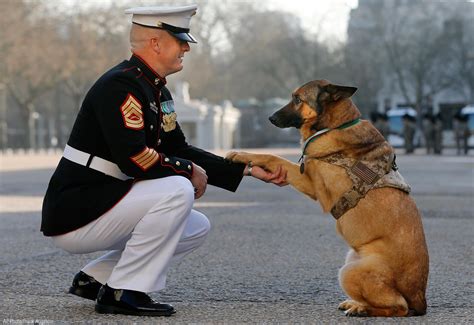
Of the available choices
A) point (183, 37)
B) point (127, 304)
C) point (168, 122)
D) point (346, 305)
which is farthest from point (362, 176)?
point (127, 304)

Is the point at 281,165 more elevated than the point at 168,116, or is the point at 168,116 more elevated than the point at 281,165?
the point at 168,116

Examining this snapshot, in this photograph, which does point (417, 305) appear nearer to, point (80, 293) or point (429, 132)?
point (80, 293)

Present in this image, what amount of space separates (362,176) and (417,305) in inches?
28.9

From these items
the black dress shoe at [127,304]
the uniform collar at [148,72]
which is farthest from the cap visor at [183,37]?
the black dress shoe at [127,304]

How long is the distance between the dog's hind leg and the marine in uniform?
91 cm

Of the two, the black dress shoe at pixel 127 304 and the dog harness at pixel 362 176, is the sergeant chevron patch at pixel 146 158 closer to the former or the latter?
the black dress shoe at pixel 127 304

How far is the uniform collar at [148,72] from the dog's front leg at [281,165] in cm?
76

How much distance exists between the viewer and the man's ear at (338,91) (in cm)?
608

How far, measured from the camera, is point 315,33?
3255 inches

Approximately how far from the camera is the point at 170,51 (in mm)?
5727

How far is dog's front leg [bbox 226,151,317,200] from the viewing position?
5.96 metres

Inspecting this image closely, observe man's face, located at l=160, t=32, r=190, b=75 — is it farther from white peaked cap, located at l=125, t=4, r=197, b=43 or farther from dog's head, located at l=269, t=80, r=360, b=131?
dog's head, located at l=269, t=80, r=360, b=131

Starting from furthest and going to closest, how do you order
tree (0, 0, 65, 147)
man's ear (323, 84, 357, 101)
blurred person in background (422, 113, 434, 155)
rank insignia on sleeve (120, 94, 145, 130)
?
tree (0, 0, 65, 147) → blurred person in background (422, 113, 434, 155) → man's ear (323, 84, 357, 101) → rank insignia on sleeve (120, 94, 145, 130)

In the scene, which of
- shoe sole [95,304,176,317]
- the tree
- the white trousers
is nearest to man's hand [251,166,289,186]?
the white trousers
